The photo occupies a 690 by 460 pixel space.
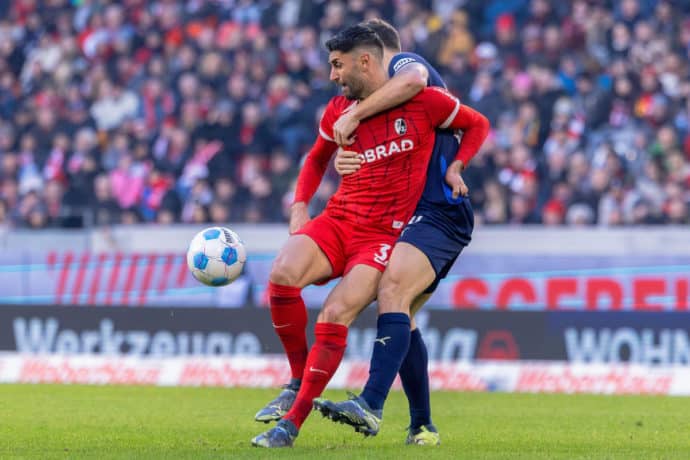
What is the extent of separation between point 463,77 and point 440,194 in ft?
34.7

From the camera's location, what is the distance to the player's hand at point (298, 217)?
24.1 ft

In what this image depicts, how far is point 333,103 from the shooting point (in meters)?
7.34

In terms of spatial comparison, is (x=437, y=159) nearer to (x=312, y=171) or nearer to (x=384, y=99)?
(x=384, y=99)

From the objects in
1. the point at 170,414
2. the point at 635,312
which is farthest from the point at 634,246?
the point at 170,414

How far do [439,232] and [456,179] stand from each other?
30 cm

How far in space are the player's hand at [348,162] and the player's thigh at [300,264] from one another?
442 millimetres

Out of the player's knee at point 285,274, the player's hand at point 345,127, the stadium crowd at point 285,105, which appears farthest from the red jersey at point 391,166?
the stadium crowd at point 285,105

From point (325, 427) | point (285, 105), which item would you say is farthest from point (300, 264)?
point (285, 105)

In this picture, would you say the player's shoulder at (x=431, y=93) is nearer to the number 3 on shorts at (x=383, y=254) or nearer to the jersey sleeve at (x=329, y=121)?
the jersey sleeve at (x=329, y=121)

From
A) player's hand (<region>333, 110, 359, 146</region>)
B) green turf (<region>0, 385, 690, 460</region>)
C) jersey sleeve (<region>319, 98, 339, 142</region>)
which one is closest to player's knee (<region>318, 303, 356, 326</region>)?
green turf (<region>0, 385, 690, 460</region>)

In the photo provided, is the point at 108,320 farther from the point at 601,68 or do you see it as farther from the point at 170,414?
the point at 601,68

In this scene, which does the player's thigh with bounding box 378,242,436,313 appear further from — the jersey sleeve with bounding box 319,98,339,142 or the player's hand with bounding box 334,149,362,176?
the jersey sleeve with bounding box 319,98,339,142

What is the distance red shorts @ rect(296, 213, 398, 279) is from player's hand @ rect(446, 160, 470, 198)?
402 mm

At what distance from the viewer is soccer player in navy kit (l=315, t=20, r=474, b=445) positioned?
6.76 meters
